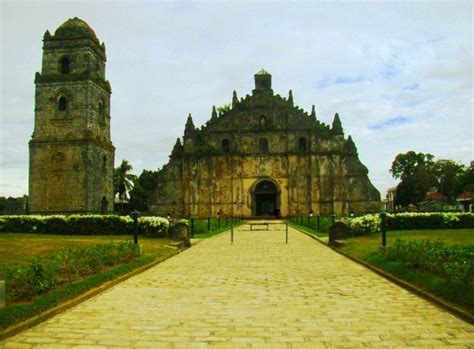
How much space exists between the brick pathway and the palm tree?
196 ft

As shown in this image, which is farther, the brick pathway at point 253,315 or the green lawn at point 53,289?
the green lawn at point 53,289

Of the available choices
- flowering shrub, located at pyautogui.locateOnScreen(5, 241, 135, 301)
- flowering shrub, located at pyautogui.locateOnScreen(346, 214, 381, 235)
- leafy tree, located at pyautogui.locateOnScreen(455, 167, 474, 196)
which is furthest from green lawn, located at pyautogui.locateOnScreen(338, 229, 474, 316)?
leafy tree, located at pyautogui.locateOnScreen(455, 167, 474, 196)

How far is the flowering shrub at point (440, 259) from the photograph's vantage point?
8078mm

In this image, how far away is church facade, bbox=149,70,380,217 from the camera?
47.5 m

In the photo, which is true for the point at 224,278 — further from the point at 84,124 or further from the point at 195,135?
the point at 195,135

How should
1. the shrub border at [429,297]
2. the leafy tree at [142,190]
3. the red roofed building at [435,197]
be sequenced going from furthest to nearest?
the red roofed building at [435,197], the leafy tree at [142,190], the shrub border at [429,297]

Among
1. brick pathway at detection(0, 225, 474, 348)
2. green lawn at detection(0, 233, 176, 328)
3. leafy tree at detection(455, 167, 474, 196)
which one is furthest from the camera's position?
leafy tree at detection(455, 167, 474, 196)

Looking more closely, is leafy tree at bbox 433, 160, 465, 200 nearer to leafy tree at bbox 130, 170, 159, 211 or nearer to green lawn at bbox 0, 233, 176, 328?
leafy tree at bbox 130, 170, 159, 211

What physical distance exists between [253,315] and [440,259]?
423cm

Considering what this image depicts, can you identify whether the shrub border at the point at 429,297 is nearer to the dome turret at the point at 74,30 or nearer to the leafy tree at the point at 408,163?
the dome turret at the point at 74,30

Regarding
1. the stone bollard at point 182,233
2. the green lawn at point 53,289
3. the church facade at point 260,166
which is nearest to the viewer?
the green lawn at point 53,289

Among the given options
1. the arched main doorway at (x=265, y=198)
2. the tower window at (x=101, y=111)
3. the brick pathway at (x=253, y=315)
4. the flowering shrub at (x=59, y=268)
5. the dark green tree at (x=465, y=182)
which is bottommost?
the brick pathway at (x=253, y=315)

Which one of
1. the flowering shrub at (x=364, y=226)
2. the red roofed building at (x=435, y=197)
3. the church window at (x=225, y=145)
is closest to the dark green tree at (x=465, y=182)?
the red roofed building at (x=435, y=197)

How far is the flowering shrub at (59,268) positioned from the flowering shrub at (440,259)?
650 cm
